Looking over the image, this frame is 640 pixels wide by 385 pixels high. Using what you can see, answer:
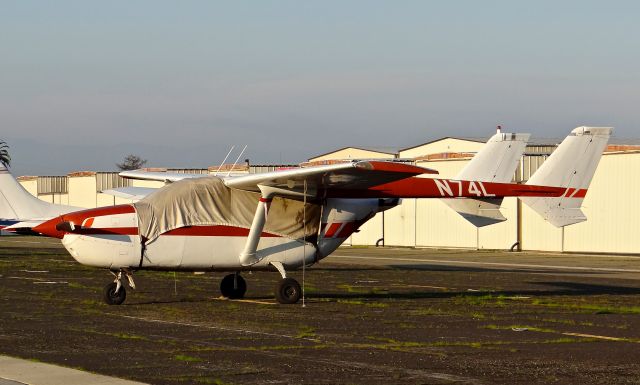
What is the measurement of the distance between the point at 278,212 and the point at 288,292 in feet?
5.16

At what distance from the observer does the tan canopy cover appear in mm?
19906

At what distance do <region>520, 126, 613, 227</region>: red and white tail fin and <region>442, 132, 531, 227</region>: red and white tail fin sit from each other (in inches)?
26.8

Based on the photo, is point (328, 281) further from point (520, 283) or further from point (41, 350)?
point (41, 350)

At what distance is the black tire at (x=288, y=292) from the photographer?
2044cm

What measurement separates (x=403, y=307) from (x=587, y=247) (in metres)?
27.9

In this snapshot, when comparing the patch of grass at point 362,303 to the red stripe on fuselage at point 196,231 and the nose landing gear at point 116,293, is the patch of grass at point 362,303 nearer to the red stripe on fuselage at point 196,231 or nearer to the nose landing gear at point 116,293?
the red stripe on fuselage at point 196,231

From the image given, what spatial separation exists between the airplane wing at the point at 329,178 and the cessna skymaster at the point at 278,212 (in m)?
0.02

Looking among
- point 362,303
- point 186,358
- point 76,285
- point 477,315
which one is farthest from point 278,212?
point 186,358

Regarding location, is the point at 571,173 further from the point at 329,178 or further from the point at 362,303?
the point at 329,178

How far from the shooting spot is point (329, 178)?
1961 centimetres

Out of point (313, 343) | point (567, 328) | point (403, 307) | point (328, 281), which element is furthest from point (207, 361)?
point (328, 281)

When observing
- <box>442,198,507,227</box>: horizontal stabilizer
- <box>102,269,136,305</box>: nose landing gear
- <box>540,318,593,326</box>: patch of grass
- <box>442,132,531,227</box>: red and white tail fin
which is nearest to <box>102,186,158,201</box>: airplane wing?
<box>102,269,136,305</box>: nose landing gear

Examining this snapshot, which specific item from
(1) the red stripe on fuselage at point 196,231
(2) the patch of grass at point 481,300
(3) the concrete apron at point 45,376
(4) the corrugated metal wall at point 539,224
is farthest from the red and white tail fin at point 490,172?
(4) the corrugated metal wall at point 539,224

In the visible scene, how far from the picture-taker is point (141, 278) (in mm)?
28812
